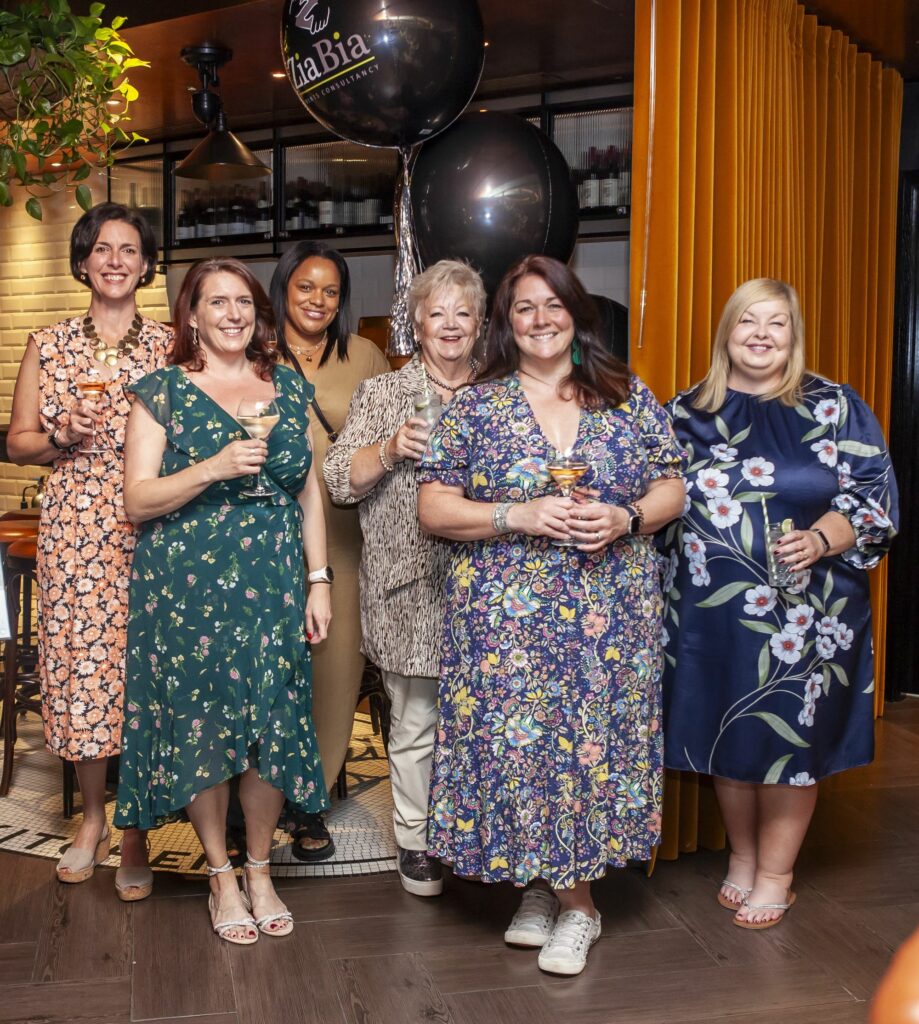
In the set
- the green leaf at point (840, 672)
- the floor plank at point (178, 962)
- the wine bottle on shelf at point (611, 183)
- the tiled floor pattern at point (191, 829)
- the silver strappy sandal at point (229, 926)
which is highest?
the wine bottle on shelf at point (611, 183)

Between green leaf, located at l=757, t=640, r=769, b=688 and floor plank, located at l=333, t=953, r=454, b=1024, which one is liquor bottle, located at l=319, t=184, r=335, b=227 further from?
floor plank, located at l=333, t=953, r=454, b=1024

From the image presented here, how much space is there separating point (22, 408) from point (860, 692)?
2320mm

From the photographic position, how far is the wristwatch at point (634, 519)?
106 inches

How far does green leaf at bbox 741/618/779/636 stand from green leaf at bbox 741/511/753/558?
17cm

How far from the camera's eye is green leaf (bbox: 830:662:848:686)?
3.00 meters

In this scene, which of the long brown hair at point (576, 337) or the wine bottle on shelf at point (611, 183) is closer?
the long brown hair at point (576, 337)

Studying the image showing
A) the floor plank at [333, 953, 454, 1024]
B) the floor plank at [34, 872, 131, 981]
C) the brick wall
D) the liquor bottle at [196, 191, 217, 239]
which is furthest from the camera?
the brick wall

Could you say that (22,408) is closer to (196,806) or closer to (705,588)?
(196,806)

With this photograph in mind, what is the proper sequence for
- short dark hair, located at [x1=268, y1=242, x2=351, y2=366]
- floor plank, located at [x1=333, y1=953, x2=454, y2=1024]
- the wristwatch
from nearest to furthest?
floor plank, located at [x1=333, y1=953, x2=454, y2=1024] → the wristwatch → short dark hair, located at [x1=268, y1=242, x2=351, y2=366]

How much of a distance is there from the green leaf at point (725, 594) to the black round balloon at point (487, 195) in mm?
1124

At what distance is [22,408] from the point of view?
10.6 feet

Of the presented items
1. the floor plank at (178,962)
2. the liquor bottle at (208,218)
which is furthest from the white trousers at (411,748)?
the liquor bottle at (208,218)

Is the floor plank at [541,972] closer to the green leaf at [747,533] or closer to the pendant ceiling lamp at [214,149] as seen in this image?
the green leaf at [747,533]

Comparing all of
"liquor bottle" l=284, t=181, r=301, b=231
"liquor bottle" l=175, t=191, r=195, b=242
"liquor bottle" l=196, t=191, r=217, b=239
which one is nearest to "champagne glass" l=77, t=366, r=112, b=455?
"liquor bottle" l=284, t=181, r=301, b=231
